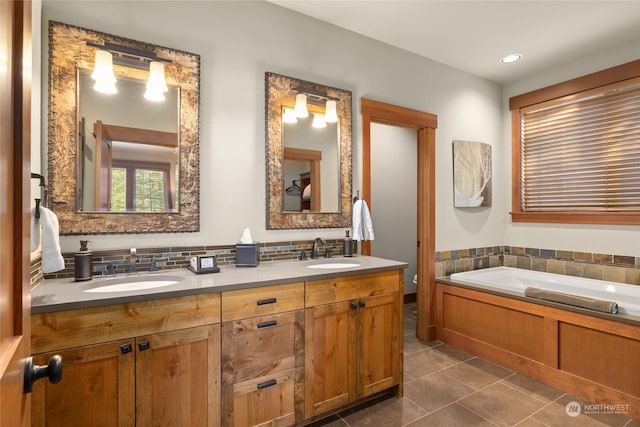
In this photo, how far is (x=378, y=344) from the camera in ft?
7.18

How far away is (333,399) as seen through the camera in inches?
78.3

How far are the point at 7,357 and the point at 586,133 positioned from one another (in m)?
4.32

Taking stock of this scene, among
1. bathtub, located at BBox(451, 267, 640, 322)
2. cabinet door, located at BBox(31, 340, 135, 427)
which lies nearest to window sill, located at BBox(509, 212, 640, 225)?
bathtub, located at BBox(451, 267, 640, 322)

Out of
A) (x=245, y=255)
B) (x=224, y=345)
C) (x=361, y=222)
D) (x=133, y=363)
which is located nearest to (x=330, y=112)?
(x=361, y=222)

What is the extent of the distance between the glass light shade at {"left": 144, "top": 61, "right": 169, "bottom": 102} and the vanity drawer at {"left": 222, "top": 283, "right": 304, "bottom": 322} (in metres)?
1.31

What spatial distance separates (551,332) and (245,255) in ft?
7.85

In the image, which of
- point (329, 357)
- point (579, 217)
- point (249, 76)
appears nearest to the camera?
point (329, 357)

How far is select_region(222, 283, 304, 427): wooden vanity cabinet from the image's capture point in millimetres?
1661

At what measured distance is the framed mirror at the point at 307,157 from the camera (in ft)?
7.95

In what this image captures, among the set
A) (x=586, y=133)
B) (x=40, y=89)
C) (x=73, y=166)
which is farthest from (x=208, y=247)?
(x=586, y=133)

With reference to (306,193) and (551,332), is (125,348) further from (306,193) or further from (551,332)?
(551,332)

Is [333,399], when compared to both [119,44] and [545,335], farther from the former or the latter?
[119,44]

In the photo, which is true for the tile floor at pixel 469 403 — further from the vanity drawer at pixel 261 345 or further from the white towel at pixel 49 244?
the white towel at pixel 49 244

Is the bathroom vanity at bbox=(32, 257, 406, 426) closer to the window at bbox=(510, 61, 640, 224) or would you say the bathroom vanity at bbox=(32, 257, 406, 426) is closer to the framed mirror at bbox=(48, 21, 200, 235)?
the framed mirror at bbox=(48, 21, 200, 235)
